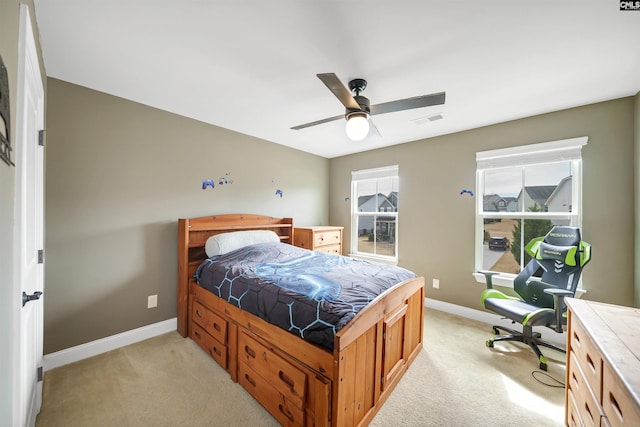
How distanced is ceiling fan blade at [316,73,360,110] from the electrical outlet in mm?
2669

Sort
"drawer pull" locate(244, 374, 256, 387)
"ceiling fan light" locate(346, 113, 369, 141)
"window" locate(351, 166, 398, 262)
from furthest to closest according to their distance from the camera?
"window" locate(351, 166, 398, 262), "ceiling fan light" locate(346, 113, 369, 141), "drawer pull" locate(244, 374, 256, 387)

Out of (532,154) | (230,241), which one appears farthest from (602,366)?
(230,241)

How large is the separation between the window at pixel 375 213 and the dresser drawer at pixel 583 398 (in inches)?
92.7

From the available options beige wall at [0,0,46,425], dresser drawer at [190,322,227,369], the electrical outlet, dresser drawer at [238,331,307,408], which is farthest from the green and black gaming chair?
the electrical outlet

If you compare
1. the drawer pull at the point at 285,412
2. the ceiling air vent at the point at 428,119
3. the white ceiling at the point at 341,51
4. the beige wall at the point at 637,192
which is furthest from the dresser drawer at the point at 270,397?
the beige wall at the point at 637,192

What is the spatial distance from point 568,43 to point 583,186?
5.23 feet

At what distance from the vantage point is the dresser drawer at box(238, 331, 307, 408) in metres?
1.41

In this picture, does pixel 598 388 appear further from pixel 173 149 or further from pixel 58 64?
pixel 58 64

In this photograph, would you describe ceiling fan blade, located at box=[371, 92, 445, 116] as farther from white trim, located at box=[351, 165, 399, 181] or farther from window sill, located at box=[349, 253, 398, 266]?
window sill, located at box=[349, 253, 398, 266]

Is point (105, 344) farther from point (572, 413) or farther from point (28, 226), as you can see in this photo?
point (572, 413)

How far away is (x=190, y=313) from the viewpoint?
2.55 m

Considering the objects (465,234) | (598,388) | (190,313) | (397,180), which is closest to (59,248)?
(190,313)

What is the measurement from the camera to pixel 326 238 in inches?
153

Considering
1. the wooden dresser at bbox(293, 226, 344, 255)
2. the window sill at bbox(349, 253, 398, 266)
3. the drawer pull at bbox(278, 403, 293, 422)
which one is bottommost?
the drawer pull at bbox(278, 403, 293, 422)
